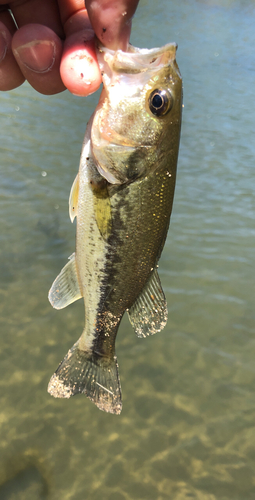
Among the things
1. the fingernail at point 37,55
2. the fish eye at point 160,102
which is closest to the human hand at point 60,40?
the fingernail at point 37,55

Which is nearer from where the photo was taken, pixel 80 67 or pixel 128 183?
pixel 80 67

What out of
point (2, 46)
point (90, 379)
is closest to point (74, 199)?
point (2, 46)

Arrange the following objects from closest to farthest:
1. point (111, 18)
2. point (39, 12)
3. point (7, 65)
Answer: point (111, 18), point (7, 65), point (39, 12)

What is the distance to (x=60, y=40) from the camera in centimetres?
205

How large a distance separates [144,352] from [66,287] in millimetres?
2707

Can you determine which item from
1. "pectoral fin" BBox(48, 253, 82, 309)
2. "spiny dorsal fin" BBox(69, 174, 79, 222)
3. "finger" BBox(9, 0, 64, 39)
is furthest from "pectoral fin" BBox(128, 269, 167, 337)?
"finger" BBox(9, 0, 64, 39)

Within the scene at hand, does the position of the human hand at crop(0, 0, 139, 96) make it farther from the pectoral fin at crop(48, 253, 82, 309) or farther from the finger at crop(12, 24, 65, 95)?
the pectoral fin at crop(48, 253, 82, 309)

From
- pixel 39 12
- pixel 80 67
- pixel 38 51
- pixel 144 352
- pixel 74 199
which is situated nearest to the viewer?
pixel 80 67

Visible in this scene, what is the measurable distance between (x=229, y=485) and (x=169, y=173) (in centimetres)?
343

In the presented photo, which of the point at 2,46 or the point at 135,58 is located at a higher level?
the point at 2,46

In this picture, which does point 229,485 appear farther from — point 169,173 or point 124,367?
point 169,173

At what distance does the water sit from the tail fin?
5.17 ft

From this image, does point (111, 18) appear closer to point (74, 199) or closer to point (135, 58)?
point (135, 58)

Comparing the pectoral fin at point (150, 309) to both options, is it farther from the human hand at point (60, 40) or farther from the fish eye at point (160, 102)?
the human hand at point (60, 40)
